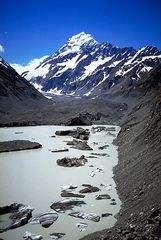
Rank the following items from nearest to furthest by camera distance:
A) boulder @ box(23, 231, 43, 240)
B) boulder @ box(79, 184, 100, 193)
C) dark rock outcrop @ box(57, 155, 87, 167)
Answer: boulder @ box(23, 231, 43, 240), boulder @ box(79, 184, 100, 193), dark rock outcrop @ box(57, 155, 87, 167)

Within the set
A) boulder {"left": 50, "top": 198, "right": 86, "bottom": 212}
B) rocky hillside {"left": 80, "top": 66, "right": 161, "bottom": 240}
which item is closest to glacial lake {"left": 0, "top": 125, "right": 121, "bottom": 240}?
boulder {"left": 50, "top": 198, "right": 86, "bottom": 212}

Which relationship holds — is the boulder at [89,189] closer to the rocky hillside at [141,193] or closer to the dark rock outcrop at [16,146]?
the rocky hillside at [141,193]

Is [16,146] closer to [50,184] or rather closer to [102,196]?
[50,184]

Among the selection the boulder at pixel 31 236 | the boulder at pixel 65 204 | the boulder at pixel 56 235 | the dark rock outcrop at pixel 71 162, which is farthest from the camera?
the dark rock outcrop at pixel 71 162

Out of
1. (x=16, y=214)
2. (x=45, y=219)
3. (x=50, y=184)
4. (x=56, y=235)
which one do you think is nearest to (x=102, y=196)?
(x=45, y=219)

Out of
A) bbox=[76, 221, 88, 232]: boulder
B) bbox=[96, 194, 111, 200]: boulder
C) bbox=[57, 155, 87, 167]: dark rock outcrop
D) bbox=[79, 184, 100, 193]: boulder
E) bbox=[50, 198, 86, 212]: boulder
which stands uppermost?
bbox=[57, 155, 87, 167]: dark rock outcrop

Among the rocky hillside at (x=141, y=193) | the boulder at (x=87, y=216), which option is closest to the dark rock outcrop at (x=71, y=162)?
the rocky hillside at (x=141, y=193)

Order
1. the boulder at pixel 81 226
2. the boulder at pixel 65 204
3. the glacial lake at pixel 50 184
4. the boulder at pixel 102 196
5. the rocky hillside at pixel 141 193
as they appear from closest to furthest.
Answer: the rocky hillside at pixel 141 193 < the boulder at pixel 81 226 < the glacial lake at pixel 50 184 < the boulder at pixel 65 204 < the boulder at pixel 102 196

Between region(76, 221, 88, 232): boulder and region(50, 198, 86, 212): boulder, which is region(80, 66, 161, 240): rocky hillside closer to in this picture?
region(76, 221, 88, 232): boulder

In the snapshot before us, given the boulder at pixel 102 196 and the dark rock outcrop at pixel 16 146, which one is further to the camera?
the dark rock outcrop at pixel 16 146

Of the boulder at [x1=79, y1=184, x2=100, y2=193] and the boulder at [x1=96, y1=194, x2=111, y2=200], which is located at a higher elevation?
the boulder at [x1=79, y1=184, x2=100, y2=193]
